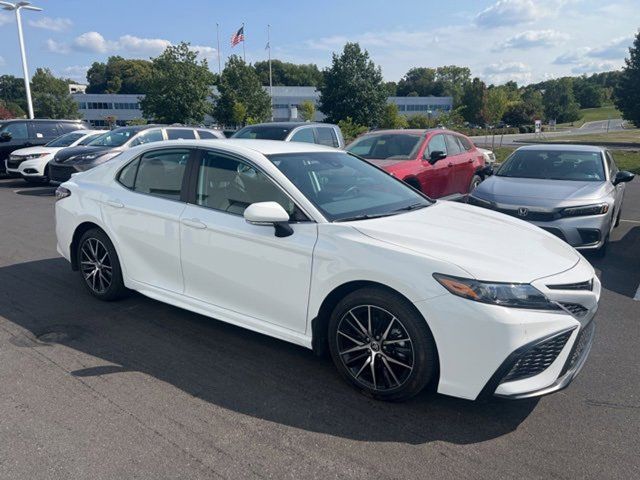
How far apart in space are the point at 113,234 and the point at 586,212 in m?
5.63

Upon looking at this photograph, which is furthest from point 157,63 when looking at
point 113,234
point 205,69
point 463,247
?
point 463,247

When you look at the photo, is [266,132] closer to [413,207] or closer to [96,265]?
[96,265]

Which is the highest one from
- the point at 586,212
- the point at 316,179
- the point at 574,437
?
the point at 316,179

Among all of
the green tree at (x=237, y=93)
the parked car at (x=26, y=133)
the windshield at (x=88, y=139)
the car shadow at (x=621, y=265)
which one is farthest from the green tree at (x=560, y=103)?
the car shadow at (x=621, y=265)

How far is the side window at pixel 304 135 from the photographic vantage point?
10.8 meters

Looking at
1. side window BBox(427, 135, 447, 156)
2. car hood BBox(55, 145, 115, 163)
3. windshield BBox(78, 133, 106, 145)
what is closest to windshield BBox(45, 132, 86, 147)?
windshield BBox(78, 133, 106, 145)

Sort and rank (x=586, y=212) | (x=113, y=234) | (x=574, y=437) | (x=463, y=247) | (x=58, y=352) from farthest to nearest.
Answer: (x=586, y=212)
(x=113, y=234)
(x=58, y=352)
(x=463, y=247)
(x=574, y=437)

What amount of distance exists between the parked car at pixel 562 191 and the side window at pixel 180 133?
28.3ft

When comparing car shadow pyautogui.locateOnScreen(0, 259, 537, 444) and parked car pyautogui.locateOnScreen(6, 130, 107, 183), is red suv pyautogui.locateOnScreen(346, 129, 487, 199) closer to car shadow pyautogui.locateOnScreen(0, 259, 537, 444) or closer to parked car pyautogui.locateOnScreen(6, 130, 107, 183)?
car shadow pyautogui.locateOnScreen(0, 259, 537, 444)

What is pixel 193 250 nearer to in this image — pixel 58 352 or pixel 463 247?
pixel 58 352

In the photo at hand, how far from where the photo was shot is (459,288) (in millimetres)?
2816

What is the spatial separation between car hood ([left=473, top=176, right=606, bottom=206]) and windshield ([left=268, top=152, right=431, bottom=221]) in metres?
3.00

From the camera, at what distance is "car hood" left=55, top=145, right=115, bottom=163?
12.0 metres

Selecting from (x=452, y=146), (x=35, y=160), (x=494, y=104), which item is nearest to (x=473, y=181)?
(x=452, y=146)
